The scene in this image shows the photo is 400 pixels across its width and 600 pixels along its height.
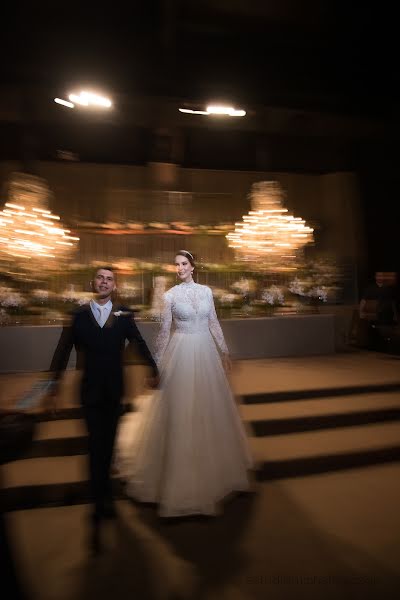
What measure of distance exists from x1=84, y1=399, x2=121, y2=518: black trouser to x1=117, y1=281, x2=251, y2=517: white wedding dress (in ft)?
1.65

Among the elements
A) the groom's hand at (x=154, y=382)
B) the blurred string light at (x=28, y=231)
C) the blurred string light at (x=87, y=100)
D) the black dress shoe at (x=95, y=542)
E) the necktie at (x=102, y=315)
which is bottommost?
the black dress shoe at (x=95, y=542)

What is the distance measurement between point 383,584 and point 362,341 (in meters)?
7.06

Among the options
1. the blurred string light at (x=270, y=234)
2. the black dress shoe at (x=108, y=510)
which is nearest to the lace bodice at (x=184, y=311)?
the black dress shoe at (x=108, y=510)

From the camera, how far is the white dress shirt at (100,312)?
312 cm

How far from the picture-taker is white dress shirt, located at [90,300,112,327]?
312 cm

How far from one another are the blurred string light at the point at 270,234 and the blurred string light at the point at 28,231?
147 inches

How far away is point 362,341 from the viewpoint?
30.9ft

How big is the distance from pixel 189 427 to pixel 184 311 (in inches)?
36.1

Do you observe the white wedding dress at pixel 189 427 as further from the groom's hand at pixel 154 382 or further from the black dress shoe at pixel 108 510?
the black dress shoe at pixel 108 510

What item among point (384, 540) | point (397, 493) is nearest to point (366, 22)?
point (397, 493)

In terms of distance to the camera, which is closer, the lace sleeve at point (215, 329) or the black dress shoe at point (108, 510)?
the black dress shoe at point (108, 510)

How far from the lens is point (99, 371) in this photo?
3.09 m

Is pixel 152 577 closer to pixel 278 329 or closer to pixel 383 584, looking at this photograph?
Answer: pixel 383 584

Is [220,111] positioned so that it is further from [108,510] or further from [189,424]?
[108,510]
